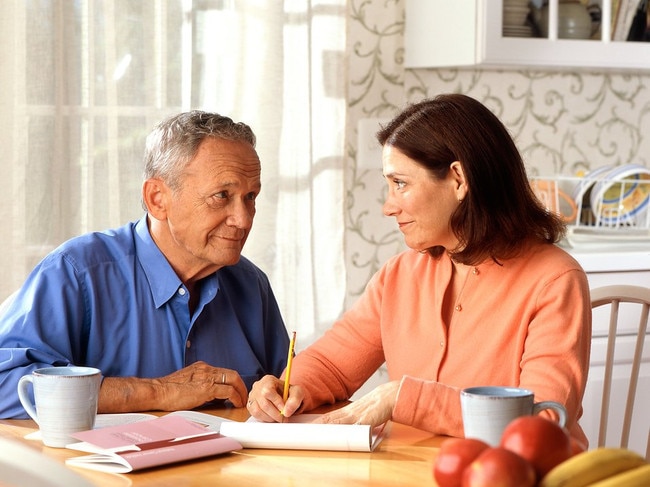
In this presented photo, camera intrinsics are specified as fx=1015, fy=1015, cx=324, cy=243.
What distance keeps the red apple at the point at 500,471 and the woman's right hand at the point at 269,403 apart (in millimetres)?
769

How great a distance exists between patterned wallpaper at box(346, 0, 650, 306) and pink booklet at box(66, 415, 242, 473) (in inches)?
72.0

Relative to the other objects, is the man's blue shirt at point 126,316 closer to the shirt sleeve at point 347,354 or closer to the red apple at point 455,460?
the shirt sleeve at point 347,354

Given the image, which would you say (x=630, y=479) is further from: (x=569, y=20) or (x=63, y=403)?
(x=569, y=20)

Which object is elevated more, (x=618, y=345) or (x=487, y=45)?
(x=487, y=45)

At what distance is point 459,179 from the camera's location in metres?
1.76

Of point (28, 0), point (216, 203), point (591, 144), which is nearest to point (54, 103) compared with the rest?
point (28, 0)

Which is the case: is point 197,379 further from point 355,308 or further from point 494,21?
point 494,21

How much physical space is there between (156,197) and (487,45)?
1.32m

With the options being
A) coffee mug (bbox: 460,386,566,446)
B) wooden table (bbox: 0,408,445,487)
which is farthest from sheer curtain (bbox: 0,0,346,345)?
coffee mug (bbox: 460,386,566,446)

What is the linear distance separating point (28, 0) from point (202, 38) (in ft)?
1.59

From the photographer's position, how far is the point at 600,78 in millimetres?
3451

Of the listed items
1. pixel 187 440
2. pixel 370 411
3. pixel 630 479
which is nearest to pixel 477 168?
pixel 370 411

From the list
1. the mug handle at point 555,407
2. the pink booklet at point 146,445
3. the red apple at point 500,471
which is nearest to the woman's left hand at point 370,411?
the pink booklet at point 146,445

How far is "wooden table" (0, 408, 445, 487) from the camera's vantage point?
3.95 feet
